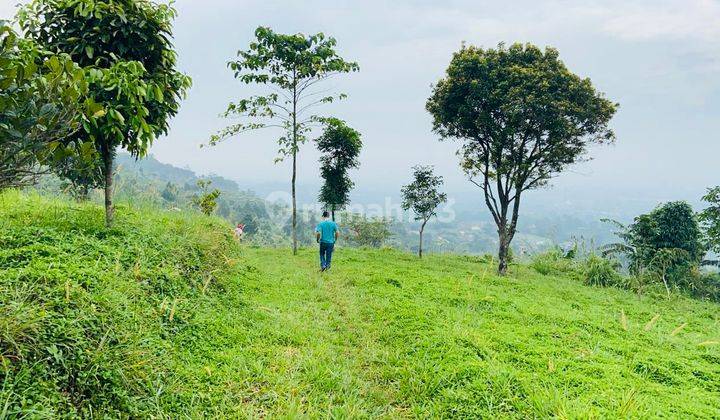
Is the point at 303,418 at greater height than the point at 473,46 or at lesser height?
lesser

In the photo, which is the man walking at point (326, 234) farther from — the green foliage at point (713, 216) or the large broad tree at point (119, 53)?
the green foliage at point (713, 216)

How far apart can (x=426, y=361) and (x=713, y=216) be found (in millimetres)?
20388

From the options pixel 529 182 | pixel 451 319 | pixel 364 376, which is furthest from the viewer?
pixel 529 182

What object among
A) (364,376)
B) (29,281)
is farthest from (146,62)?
(364,376)

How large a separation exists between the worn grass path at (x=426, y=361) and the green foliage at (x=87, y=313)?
1.43 feet

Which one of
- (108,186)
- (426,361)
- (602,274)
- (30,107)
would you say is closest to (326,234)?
A: (108,186)

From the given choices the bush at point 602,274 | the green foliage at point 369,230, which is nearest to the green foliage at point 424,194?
the bush at point 602,274

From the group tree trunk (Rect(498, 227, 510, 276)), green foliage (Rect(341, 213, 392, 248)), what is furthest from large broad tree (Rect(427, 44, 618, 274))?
→ green foliage (Rect(341, 213, 392, 248))

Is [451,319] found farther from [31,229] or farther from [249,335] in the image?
[31,229]

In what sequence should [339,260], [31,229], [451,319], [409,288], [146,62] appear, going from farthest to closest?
[339,260], [409,288], [146,62], [451,319], [31,229]

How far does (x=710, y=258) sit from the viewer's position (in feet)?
87.2

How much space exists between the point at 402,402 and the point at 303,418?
1.36 metres

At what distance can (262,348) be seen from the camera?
5801mm

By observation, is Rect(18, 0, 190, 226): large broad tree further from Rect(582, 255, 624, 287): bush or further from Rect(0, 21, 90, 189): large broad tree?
Rect(582, 255, 624, 287): bush
